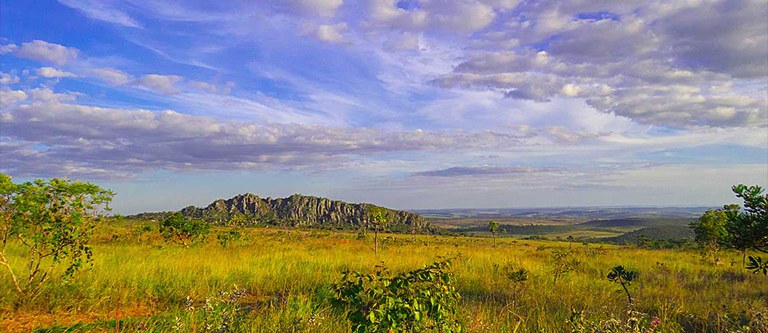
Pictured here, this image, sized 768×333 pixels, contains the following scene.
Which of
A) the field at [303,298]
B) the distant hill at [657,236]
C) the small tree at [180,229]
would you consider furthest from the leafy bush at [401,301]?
the distant hill at [657,236]

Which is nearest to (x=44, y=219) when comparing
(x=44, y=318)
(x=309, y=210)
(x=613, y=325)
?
(x=44, y=318)

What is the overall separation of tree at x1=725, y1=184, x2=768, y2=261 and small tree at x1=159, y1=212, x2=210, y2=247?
822 inches

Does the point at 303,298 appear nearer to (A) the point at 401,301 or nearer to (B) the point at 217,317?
(B) the point at 217,317

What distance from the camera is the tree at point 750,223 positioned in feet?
18.3

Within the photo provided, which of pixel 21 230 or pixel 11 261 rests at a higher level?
pixel 21 230

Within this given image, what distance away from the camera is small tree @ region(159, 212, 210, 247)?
20812 millimetres

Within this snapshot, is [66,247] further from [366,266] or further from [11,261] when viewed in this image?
[366,266]

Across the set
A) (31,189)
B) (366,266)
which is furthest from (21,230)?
(366,266)

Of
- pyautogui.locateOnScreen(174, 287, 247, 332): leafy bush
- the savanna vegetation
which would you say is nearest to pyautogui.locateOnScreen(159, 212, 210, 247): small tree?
the savanna vegetation

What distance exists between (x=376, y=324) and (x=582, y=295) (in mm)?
6933

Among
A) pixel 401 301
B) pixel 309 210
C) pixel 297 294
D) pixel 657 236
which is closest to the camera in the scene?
pixel 401 301

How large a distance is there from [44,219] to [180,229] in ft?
49.4

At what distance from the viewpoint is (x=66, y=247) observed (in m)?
7.34

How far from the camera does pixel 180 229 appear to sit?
21.1 meters
